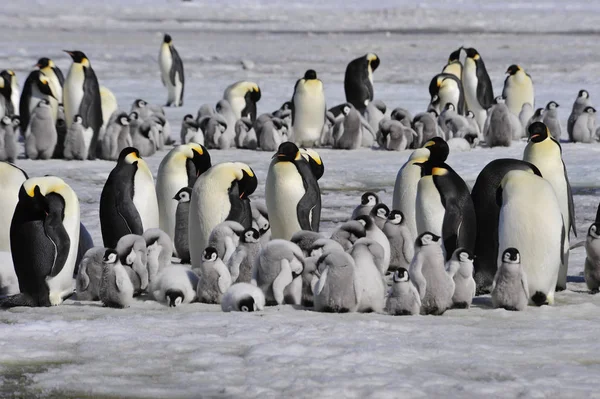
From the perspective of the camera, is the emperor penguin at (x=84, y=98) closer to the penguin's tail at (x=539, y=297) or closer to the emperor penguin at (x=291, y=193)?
the emperor penguin at (x=291, y=193)

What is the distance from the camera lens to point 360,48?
30.2 meters

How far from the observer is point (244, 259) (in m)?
5.85

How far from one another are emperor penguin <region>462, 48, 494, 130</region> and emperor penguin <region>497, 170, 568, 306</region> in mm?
10180

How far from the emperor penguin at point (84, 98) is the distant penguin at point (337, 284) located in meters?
7.07

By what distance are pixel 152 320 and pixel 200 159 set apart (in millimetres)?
2708

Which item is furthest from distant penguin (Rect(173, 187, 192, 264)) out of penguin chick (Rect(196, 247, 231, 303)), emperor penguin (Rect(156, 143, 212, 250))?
penguin chick (Rect(196, 247, 231, 303))

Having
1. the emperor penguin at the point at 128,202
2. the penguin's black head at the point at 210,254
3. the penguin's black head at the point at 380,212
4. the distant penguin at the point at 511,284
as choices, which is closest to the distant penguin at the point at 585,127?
the penguin's black head at the point at 380,212

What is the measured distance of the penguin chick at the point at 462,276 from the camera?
5441 mm

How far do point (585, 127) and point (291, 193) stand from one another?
22.2 ft

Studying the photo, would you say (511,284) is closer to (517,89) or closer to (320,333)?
(320,333)

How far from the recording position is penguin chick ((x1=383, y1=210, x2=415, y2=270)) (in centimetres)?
655

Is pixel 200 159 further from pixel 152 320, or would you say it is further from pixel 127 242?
pixel 152 320

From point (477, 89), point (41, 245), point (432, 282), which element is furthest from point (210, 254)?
point (477, 89)

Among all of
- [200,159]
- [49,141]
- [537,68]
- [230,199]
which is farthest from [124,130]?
[537,68]
